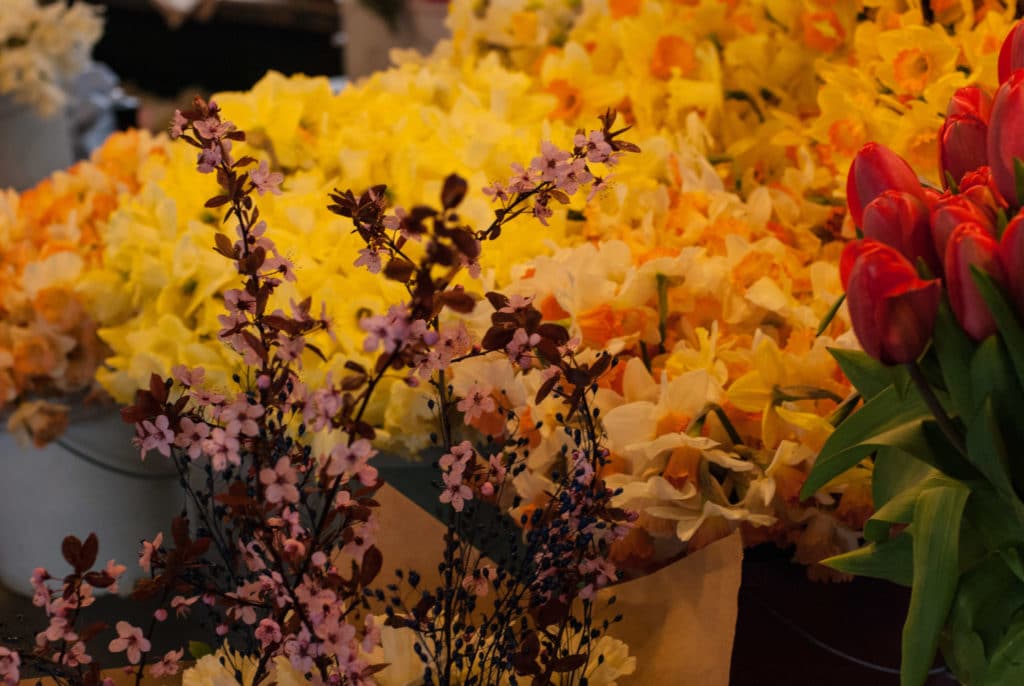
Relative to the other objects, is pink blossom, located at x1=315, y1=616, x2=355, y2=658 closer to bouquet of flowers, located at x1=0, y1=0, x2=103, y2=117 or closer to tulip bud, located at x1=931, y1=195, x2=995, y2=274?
tulip bud, located at x1=931, y1=195, x2=995, y2=274

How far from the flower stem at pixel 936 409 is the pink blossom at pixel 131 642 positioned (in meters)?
0.33

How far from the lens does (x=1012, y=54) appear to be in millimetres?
495

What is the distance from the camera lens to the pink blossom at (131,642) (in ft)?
1.55

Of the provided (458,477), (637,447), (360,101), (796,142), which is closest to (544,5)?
(360,101)

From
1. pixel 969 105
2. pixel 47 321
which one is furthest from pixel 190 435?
pixel 47 321

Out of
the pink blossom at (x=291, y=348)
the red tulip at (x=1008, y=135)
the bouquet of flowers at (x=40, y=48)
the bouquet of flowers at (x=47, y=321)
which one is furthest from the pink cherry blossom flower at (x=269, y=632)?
the bouquet of flowers at (x=40, y=48)

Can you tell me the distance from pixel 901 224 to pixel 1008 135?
0.06m

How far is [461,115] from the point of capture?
1024 mm

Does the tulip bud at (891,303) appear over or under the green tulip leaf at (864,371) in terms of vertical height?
over

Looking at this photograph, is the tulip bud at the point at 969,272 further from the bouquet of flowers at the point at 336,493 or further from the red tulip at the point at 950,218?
the bouquet of flowers at the point at 336,493

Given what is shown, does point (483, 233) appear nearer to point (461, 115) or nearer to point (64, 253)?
point (461, 115)

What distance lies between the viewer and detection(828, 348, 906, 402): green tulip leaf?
492 mm

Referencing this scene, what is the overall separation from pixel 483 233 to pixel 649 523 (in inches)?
9.4

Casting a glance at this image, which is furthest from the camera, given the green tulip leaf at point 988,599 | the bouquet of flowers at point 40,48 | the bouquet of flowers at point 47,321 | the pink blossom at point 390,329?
the bouquet of flowers at point 40,48
